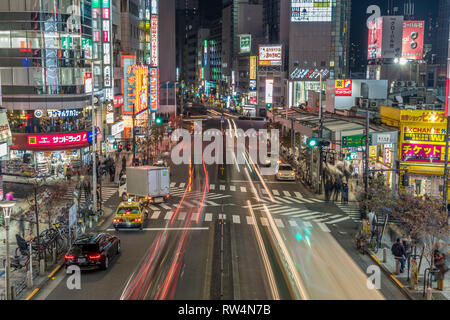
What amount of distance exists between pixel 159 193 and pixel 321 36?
103582mm

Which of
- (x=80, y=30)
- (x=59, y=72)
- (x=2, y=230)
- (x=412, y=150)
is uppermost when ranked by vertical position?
(x=80, y=30)

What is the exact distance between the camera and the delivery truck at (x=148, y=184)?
3978 cm

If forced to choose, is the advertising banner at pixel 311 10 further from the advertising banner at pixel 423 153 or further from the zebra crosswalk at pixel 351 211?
the zebra crosswalk at pixel 351 211

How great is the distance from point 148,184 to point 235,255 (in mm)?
14860

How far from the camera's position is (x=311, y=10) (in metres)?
135

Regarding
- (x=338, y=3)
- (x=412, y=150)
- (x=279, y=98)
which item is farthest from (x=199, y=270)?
(x=338, y=3)

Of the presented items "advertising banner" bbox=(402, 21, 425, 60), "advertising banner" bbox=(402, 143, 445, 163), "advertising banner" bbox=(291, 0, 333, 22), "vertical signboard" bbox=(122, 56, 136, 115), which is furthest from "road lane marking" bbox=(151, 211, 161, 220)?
"advertising banner" bbox=(291, 0, 333, 22)

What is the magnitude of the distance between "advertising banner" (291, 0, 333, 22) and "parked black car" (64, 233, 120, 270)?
11699 cm

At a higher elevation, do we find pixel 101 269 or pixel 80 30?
pixel 80 30

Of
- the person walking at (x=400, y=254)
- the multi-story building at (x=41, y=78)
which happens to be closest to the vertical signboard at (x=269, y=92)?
the multi-story building at (x=41, y=78)

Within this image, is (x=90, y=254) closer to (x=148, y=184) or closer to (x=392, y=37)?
(x=148, y=184)

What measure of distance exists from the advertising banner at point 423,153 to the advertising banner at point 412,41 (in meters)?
70.4

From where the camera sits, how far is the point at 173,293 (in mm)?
20578

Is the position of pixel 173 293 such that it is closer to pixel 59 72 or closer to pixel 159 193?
pixel 159 193
